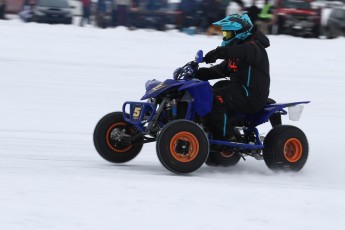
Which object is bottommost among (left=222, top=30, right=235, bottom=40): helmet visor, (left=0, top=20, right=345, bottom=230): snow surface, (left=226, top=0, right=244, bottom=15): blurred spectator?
(left=0, top=20, right=345, bottom=230): snow surface

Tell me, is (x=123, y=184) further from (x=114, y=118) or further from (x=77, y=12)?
(x=77, y=12)

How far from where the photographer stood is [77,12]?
25.8m

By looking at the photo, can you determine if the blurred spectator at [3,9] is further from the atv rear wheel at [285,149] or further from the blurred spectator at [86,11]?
the atv rear wheel at [285,149]

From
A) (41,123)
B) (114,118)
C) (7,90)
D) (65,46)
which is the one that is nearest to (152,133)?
(114,118)

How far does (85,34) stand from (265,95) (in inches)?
518

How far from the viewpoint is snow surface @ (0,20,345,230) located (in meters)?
5.74

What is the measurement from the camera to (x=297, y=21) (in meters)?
22.7

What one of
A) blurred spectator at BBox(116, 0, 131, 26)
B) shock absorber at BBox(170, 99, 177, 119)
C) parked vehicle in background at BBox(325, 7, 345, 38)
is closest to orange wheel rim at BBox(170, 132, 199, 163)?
shock absorber at BBox(170, 99, 177, 119)

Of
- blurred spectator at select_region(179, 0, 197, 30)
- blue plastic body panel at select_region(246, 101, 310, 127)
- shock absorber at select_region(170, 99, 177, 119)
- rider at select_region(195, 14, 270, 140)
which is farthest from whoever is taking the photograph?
blurred spectator at select_region(179, 0, 197, 30)

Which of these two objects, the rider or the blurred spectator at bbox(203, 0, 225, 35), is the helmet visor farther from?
the blurred spectator at bbox(203, 0, 225, 35)

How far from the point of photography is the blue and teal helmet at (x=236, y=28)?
771 centimetres

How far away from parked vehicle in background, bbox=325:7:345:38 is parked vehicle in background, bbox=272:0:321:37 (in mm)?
303

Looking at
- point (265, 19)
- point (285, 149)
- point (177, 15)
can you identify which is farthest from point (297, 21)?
point (285, 149)

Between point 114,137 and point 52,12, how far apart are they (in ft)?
50.3
